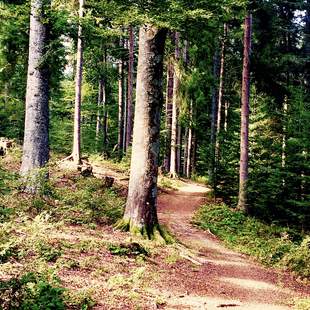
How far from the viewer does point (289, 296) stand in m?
7.41

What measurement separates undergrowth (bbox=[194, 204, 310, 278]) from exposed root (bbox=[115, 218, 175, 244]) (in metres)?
2.86

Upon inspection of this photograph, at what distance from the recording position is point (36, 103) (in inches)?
396

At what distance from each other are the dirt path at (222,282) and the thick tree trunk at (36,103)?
4430 mm

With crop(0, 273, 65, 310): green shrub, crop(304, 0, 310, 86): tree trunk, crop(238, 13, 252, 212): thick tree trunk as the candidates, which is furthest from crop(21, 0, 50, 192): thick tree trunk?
crop(304, 0, 310, 86): tree trunk

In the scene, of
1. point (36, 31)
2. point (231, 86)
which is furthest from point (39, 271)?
point (231, 86)

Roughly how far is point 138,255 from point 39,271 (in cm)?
257

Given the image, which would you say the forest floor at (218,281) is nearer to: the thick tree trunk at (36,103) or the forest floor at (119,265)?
the forest floor at (119,265)

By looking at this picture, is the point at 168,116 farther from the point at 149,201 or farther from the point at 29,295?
the point at 29,295

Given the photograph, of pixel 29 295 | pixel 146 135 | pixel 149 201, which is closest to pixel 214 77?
pixel 146 135

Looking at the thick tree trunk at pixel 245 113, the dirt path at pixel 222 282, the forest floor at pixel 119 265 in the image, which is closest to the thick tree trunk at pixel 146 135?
the forest floor at pixel 119 265

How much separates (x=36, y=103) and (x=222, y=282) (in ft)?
20.2

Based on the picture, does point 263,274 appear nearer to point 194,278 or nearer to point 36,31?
point 194,278

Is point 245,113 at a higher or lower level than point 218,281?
higher

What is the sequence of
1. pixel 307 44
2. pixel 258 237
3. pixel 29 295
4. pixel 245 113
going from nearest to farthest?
pixel 29 295 → pixel 258 237 → pixel 245 113 → pixel 307 44
